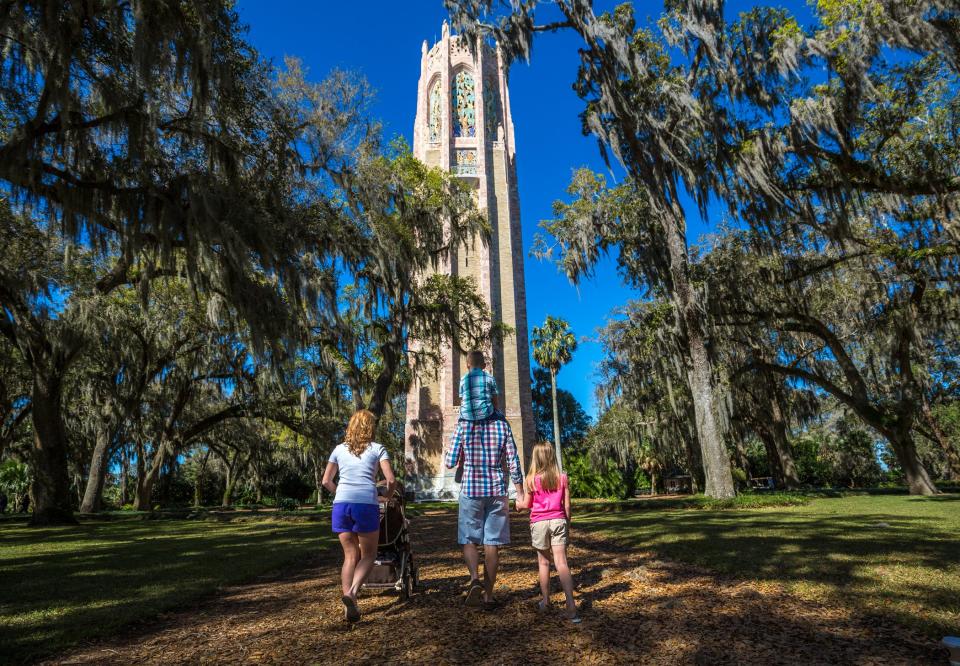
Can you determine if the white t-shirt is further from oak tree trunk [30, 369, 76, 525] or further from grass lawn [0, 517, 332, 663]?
oak tree trunk [30, 369, 76, 525]

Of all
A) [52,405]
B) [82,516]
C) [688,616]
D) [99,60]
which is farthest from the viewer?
[82,516]

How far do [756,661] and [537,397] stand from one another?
1980 inches

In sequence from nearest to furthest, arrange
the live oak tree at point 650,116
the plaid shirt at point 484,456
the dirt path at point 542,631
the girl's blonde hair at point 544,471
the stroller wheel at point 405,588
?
the dirt path at point 542,631 → the girl's blonde hair at point 544,471 → the plaid shirt at point 484,456 → the stroller wheel at point 405,588 → the live oak tree at point 650,116

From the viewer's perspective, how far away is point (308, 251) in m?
12.0

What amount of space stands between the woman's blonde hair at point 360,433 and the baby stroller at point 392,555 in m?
0.58

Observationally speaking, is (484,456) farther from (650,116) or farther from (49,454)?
(49,454)

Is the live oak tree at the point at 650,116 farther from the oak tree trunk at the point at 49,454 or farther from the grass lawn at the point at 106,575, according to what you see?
the oak tree trunk at the point at 49,454

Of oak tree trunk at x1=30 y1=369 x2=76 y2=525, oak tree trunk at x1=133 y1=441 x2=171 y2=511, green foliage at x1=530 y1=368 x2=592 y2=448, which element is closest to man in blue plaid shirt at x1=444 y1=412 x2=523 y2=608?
oak tree trunk at x1=30 y1=369 x2=76 y2=525

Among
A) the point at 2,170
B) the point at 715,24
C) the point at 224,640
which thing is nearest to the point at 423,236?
the point at 715,24

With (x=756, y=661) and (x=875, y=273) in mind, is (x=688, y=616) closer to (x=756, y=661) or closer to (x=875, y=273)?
A: (x=756, y=661)

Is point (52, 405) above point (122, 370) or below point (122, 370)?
below

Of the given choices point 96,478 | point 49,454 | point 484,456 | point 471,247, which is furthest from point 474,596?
point 471,247

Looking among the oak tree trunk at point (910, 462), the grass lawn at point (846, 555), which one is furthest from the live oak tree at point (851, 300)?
the grass lawn at point (846, 555)

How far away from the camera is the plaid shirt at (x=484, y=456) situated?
4.05 m
